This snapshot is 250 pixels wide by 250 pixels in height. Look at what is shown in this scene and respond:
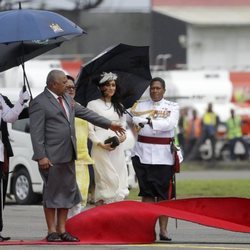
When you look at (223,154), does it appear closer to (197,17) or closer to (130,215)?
(197,17)

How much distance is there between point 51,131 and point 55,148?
0.59 ft

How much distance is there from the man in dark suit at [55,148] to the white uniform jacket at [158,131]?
1171 mm

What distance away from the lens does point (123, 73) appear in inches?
561

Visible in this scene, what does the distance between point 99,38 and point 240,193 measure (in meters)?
39.0

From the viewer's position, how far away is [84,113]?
12766 millimetres

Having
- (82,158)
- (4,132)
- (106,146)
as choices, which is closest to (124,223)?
(4,132)

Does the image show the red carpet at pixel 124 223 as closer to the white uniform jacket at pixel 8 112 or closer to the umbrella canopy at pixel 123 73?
the white uniform jacket at pixel 8 112

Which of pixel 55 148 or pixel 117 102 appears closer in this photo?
pixel 55 148

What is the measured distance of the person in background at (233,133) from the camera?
37.5 m

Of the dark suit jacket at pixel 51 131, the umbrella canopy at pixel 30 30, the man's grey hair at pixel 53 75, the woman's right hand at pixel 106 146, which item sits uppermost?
the umbrella canopy at pixel 30 30

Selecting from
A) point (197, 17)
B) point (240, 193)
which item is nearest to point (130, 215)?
point (240, 193)

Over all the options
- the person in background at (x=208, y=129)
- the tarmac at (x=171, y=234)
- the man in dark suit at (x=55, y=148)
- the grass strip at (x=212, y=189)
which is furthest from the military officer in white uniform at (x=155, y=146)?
the person in background at (x=208, y=129)

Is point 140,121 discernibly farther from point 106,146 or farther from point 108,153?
point 108,153

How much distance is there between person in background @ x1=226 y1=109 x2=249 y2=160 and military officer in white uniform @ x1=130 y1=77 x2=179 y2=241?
2389 centimetres
